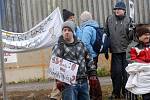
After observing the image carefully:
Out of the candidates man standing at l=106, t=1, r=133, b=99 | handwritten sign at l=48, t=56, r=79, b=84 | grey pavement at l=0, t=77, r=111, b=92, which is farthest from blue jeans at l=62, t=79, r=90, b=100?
grey pavement at l=0, t=77, r=111, b=92

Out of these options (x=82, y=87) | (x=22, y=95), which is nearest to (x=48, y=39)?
(x=22, y=95)

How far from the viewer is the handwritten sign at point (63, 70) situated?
288 inches

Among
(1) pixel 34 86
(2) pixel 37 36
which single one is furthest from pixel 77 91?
(1) pixel 34 86

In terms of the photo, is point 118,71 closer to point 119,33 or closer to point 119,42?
point 119,42

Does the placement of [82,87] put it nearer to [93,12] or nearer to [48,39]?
[48,39]

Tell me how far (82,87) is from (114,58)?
8.60 ft

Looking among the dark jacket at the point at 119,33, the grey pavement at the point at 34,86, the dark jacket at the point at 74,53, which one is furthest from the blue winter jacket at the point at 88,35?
the grey pavement at the point at 34,86

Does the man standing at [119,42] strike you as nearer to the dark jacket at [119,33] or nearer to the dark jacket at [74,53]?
the dark jacket at [119,33]

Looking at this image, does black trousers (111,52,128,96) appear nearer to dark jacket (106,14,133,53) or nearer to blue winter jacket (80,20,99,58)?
dark jacket (106,14,133,53)

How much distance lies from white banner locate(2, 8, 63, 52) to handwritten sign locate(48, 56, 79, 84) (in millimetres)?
3699

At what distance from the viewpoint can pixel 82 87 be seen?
748cm

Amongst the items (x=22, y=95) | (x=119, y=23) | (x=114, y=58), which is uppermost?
(x=119, y=23)

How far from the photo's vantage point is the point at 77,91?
24.5 ft

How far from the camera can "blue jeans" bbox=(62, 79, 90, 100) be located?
7324 mm
